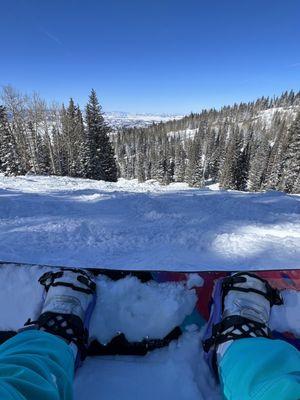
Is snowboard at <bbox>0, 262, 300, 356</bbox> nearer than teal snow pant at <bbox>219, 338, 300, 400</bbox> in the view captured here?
No

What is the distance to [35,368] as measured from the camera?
1.37 metres

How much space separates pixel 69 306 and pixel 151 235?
163 cm

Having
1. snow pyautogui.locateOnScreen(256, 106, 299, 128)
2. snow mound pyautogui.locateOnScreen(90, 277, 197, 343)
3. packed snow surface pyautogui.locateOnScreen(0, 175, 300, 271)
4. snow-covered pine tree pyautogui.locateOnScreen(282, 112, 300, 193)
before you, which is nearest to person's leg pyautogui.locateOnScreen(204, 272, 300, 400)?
snow mound pyautogui.locateOnScreen(90, 277, 197, 343)

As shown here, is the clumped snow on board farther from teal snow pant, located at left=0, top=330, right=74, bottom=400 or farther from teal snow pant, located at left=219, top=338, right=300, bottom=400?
teal snow pant, located at left=0, top=330, right=74, bottom=400

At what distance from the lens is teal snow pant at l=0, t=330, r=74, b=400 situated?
48.3 inches

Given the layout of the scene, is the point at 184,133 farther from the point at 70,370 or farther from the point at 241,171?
the point at 70,370

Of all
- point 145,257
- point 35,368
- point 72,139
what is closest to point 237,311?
point 145,257

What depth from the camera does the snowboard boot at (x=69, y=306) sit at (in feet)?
6.50

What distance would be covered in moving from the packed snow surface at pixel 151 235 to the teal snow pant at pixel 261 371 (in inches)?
47.6

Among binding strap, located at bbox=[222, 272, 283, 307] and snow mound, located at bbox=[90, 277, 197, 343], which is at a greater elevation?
binding strap, located at bbox=[222, 272, 283, 307]

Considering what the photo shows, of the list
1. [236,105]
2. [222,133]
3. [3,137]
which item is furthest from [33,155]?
[236,105]

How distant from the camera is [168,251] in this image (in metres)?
3.20

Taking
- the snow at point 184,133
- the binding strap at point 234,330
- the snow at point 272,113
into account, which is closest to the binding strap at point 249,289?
the binding strap at point 234,330

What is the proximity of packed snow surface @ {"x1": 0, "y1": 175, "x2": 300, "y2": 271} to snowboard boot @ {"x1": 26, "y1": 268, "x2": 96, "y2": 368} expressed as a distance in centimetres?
53
